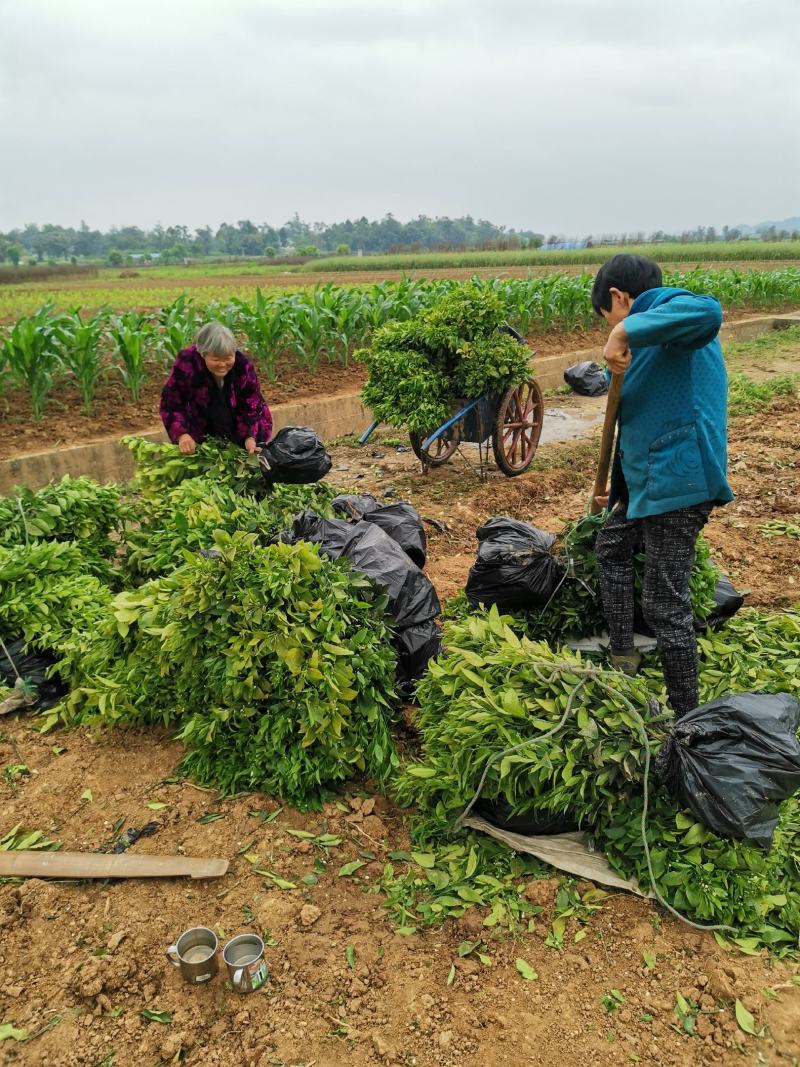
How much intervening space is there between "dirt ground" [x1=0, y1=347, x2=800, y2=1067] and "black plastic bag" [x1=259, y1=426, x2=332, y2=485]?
1812 mm

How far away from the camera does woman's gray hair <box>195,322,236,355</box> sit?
418 centimetres

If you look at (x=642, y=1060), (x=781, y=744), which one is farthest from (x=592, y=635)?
(x=642, y=1060)

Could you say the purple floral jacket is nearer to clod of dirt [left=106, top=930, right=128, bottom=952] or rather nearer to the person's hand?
the person's hand

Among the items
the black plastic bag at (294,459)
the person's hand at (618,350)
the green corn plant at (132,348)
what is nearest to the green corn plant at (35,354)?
the green corn plant at (132,348)

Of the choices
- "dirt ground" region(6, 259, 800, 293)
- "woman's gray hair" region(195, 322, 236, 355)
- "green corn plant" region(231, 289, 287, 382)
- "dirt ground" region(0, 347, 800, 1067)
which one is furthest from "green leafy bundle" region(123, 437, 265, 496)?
"dirt ground" region(6, 259, 800, 293)

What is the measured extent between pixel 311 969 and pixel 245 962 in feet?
0.69

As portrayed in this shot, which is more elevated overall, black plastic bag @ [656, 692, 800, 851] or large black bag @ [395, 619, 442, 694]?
black plastic bag @ [656, 692, 800, 851]

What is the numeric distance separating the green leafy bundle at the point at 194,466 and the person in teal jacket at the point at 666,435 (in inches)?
89.9

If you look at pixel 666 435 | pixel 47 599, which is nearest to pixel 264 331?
pixel 47 599

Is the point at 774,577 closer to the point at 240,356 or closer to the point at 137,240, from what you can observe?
the point at 240,356

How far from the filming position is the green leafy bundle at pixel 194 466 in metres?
4.16

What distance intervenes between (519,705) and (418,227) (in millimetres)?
122452

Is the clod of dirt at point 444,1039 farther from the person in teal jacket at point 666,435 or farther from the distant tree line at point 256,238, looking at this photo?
the distant tree line at point 256,238

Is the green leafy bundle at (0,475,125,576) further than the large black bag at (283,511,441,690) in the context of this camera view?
Yes
